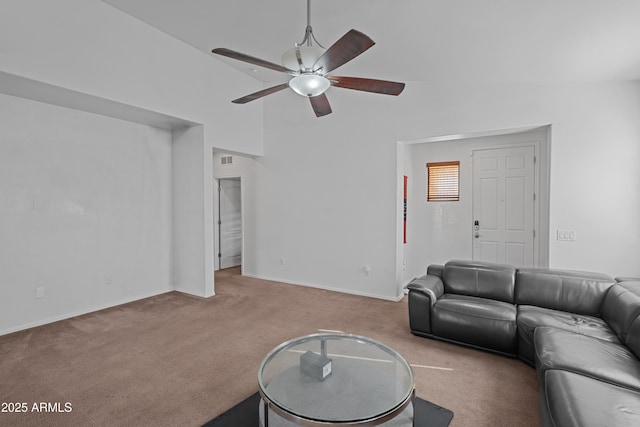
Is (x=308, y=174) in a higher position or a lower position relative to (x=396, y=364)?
higher

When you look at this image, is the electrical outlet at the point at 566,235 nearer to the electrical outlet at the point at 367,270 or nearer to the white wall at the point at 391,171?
the white wall at the point at 391,171

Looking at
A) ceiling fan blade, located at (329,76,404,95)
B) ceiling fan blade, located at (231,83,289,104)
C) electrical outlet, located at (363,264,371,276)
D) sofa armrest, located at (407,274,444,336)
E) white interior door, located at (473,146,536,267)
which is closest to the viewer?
ceiling fan blade, located at (329,76,404,95)

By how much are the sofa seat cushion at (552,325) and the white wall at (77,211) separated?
198 inches

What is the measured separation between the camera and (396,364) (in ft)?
7.34

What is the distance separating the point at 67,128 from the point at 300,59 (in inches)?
145

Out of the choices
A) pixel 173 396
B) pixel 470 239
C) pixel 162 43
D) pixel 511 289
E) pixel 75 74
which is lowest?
pixel 173 396

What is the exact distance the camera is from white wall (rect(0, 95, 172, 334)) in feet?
12.0

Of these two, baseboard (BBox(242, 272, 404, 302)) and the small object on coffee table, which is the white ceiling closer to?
the small object on coffee table

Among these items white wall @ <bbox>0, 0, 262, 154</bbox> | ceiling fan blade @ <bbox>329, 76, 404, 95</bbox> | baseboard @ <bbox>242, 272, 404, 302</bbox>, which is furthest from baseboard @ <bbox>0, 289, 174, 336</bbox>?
ceiling fan blade @ <bbox>329, 76, 404, 95</bbox>

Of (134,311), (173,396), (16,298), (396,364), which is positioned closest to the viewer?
(396,364)

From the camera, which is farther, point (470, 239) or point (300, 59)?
point (470, 239)

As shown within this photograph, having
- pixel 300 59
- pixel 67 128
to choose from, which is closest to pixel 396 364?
pixel 300 59

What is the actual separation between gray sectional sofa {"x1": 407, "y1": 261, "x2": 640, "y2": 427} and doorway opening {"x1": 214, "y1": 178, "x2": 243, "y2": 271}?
4820 mm

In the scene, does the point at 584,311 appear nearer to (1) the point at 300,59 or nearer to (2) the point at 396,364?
(2) the point at 396,364
